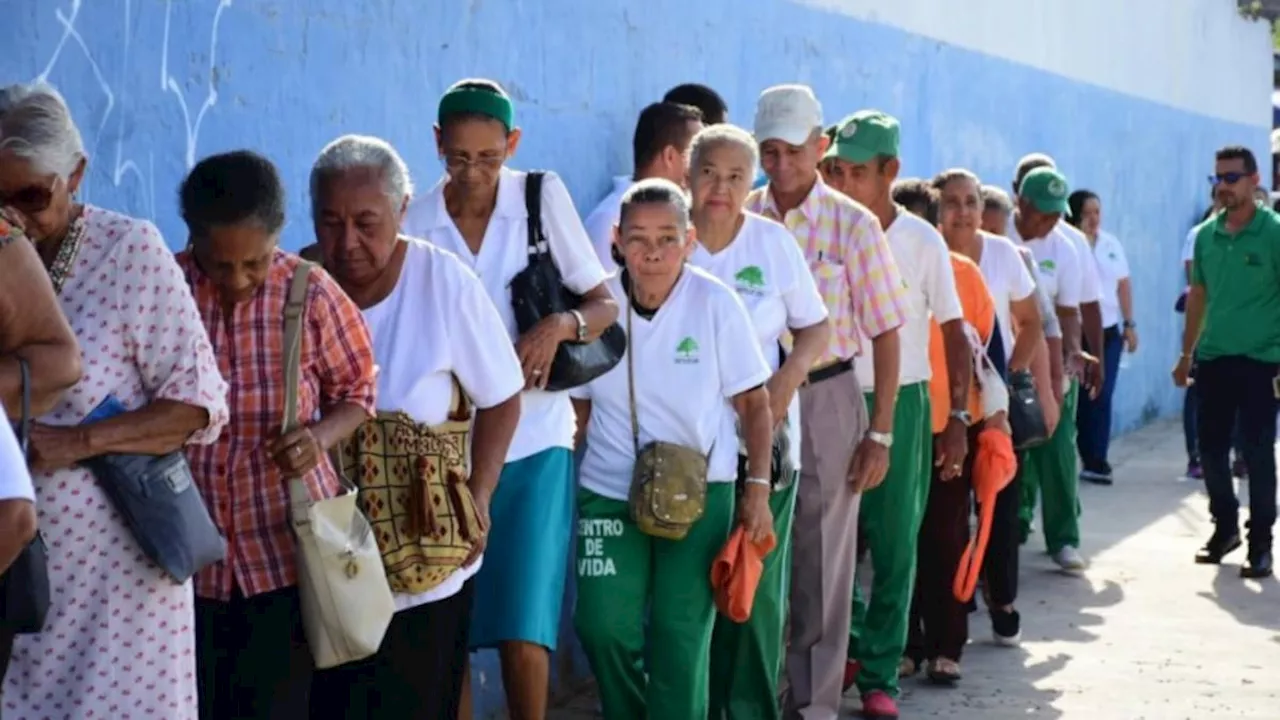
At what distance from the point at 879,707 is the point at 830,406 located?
1.11 m

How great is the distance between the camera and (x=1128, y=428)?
18.0 meters

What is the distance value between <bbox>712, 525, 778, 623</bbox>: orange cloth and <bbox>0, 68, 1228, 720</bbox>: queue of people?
12mm

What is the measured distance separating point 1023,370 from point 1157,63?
10.7 m

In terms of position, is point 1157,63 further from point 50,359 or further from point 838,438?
point 50,359

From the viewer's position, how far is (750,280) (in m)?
6.36

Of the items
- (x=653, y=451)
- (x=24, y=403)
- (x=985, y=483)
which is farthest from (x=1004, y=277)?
(x=24, y=403)

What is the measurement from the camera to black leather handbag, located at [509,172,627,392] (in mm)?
5527

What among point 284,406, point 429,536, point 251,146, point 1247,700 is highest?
point 251,146

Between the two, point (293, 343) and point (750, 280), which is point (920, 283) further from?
point (293, 343)

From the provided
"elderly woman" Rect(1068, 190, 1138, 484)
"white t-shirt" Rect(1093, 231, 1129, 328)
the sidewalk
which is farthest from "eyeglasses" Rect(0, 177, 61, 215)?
"white t-shirt" Rect(1093, 231, 1129, 328)

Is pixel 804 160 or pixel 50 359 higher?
pixel 804 160

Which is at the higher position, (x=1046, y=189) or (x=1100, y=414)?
(x=1046, y=189)

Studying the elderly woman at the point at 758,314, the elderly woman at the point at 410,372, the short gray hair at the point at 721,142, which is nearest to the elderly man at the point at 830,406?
the elderly woman at the point at 758,314

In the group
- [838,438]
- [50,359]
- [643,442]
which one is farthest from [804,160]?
[50,359]
